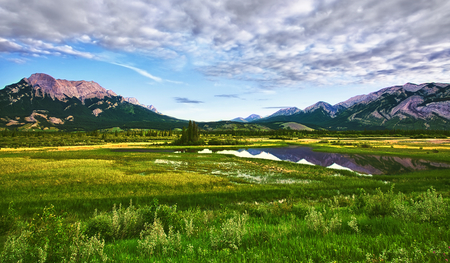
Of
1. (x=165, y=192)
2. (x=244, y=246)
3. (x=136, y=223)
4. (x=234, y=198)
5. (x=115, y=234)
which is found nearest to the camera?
(x=244, y=246)

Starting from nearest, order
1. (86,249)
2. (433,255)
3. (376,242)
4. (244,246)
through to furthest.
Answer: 1. (433,255)
2. (86,249)
3. (376,242)
4. (244,246)

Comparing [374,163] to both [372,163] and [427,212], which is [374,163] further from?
[427,212]

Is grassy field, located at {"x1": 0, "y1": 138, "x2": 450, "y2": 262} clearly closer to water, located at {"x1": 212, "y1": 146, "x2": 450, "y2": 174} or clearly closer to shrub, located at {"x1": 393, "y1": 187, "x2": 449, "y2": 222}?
shrub, located at {"x1": 393, "y1": 187, "x2": 449, "y2": 222}

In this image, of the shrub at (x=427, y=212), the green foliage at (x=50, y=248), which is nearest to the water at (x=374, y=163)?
the shrub at (x=427, y=212)

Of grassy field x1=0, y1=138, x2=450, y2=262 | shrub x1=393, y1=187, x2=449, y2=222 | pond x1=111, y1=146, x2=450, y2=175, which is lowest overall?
pond x1=111, y1=146, x2=450, y2=175

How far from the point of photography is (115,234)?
28.9ft

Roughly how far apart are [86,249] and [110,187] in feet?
61.2

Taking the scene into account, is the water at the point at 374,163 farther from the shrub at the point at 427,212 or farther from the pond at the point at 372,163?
the shrub at the point at 427,212

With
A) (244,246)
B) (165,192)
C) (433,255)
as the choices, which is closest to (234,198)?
(165,192)

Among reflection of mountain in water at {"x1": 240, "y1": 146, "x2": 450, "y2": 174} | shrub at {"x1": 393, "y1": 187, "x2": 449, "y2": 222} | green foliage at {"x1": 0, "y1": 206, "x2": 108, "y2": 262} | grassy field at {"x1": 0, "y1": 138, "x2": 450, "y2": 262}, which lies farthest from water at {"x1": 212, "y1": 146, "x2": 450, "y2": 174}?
green foliage at {"x1": 0, "y1": 206, "x2": 108, "y2": 262}

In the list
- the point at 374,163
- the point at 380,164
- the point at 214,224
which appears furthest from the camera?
the point at 374,163

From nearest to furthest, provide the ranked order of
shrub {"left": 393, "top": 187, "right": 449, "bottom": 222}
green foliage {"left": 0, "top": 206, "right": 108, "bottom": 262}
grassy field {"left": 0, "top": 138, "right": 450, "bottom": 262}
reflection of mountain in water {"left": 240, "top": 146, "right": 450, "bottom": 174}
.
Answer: green foliage {"left": 0, "top": 206, "right": 108, "bottom": 262}
grassy field {"left": 0, "top": 138, "right": 450, "bottom": 262}
shrub {"left": 393, "top": 187, "right": 449, "bottom": 222}
reflection of mountain in water {"left": 240, "top": 146, "right": 450, "bottom": 174}

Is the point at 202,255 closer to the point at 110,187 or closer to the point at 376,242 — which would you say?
the point at 376,242

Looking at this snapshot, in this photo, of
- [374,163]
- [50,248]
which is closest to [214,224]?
[50,248]
